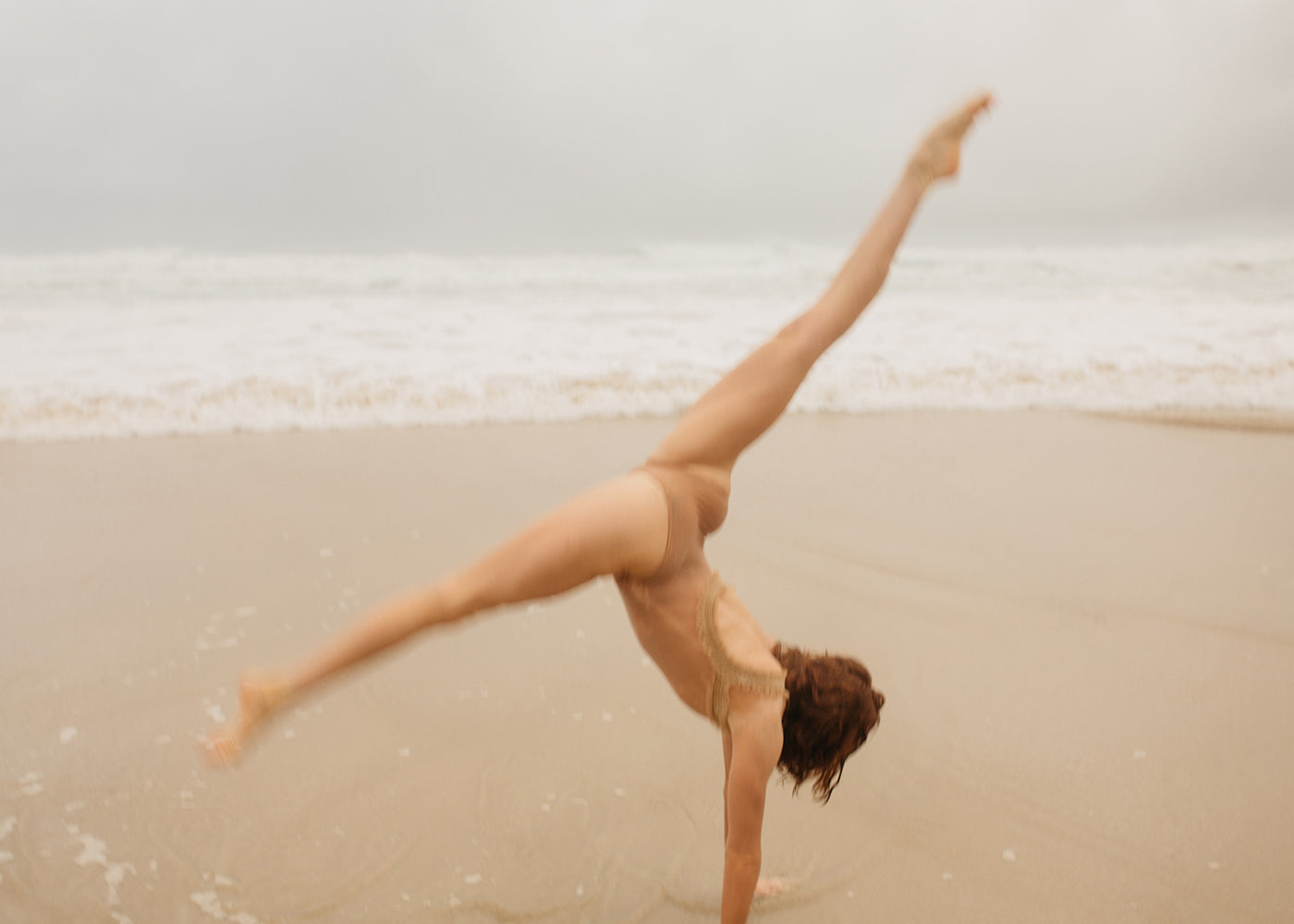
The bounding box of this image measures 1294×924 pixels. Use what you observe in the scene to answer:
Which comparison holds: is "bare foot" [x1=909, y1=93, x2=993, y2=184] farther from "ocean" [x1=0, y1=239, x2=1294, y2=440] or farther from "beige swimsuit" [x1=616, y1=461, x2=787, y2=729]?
"ocean" [x1=0, y1=239, x2=1294, y2=440]

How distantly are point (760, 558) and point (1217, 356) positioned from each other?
7.24 metres

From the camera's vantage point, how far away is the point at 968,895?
2.50 metres

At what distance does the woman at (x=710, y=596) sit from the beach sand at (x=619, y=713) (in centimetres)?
54

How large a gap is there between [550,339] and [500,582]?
8.62 metres

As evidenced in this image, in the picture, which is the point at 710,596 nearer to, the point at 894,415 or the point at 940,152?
the point at 940,152

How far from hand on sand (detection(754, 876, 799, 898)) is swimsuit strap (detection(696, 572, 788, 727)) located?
0.55 metres

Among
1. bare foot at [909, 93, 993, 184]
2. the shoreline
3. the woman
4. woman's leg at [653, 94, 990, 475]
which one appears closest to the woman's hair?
the woman

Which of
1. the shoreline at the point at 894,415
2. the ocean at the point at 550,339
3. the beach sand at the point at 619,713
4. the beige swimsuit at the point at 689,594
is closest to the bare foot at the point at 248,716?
the beach sand at the point at 619,713

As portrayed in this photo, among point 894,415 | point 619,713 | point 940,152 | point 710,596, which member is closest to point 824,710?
point 710,596

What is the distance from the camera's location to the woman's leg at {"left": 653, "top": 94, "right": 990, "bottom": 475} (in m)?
2.38

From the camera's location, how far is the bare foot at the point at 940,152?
2.47 m

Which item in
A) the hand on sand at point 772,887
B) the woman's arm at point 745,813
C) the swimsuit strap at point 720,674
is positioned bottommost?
the hand on sand at point 772,887

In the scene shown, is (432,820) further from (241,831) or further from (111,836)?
(111,836)

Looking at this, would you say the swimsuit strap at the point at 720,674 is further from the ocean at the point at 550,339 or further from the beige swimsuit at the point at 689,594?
the ocean at the point at 550,339
